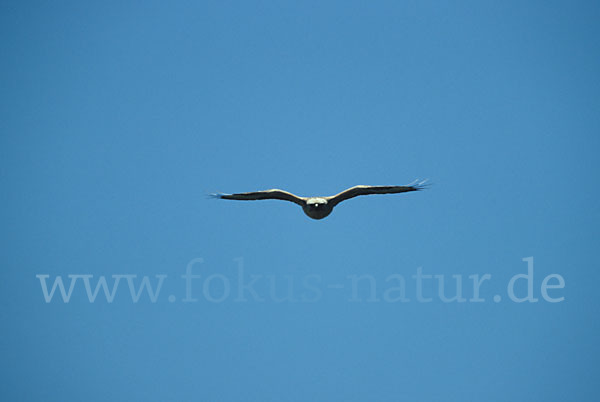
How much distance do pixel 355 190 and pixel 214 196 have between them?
553cm

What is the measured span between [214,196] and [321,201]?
419cm

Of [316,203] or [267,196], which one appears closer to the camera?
[316,203]

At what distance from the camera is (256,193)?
34219 millimetres

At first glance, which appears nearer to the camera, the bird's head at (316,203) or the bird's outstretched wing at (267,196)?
the bird's head at (316,203)

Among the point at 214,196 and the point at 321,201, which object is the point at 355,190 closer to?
the point at 321,201

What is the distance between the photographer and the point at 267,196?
114 feet

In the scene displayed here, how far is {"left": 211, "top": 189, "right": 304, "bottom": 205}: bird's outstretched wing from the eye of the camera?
34062 millimetres

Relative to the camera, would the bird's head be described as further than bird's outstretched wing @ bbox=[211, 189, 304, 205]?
No

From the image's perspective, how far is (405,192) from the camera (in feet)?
108

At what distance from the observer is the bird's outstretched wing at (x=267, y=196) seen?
34.1 m

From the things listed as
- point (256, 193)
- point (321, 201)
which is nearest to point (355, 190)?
point (321, 201)

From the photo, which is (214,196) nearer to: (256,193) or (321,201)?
(256,193)

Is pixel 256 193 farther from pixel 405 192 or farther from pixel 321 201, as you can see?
pixel 405 192

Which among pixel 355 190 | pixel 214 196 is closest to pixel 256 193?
pixel 214 196
